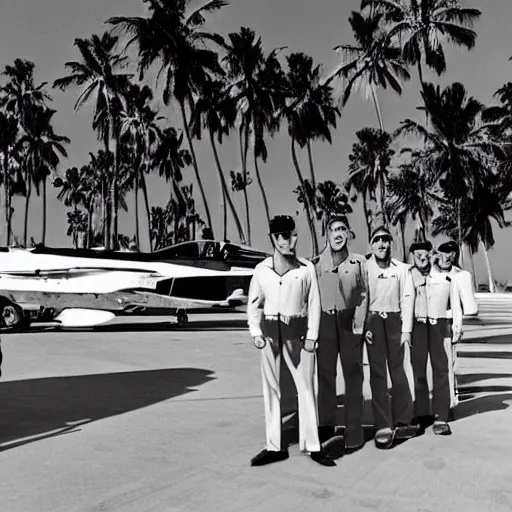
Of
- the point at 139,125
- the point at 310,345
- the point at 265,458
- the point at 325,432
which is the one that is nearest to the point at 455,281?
the point at 325,432

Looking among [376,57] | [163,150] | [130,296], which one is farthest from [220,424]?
[163,150]

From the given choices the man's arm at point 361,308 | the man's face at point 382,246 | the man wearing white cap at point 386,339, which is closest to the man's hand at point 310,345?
the man's arm at point 361,308

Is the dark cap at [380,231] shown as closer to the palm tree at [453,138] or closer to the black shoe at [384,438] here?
the black shoe at [384,438]

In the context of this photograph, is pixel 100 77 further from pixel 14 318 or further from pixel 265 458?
pixel 265 458

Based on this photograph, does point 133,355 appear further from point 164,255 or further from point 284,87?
point 284,87

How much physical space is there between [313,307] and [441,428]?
183cm

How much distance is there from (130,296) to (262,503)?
1261 cm

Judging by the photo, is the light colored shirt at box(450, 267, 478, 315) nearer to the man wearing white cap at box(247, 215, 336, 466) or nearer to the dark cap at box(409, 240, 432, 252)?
the dark cap at box(409, 240, 432, 252)

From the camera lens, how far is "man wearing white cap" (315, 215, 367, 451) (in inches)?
195

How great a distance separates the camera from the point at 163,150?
53.2 metres

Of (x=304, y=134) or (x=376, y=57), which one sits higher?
(x=376, y=57)

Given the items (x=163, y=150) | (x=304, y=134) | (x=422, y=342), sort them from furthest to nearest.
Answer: (x=163, y=150) → (x=304, y=134) → (x=422, y=342)

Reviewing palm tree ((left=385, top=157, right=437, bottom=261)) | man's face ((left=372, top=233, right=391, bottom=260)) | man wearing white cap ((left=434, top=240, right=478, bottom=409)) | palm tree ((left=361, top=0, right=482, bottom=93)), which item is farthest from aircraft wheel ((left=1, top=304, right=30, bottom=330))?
palm tree ((left=385, top=157, right=437, bottom=261))

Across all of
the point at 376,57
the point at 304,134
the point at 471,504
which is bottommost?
the point at 471,504
